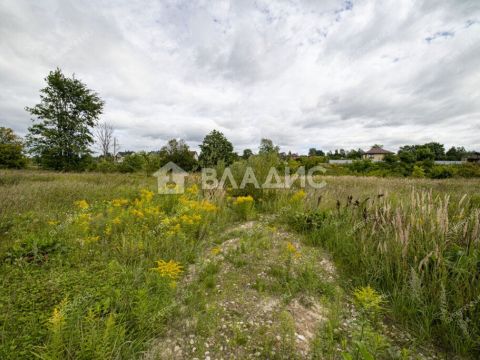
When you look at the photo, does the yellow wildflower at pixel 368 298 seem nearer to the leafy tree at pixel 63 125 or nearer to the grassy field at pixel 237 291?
the grassy field at pixel 237 291

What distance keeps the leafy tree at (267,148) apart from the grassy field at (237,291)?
11.8 ft

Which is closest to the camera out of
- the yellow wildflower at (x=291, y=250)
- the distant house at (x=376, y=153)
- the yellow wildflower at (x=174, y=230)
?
the yellow wildflower at (x=291, y=250)

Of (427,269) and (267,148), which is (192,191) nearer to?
(267,148)

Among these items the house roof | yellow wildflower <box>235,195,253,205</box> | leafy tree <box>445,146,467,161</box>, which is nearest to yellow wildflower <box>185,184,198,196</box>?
yellow wildflower <box>235,195,253,205</box>

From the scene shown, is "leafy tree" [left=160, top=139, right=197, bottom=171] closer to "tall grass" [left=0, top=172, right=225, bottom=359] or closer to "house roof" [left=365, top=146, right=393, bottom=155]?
"tall grass" [left=0, top=172, right=225, bottom=359]

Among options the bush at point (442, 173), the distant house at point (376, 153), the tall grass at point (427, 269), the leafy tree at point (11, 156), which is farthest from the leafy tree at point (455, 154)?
the leafy tree at point (11, 156)

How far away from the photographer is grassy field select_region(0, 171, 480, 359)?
1562 mm

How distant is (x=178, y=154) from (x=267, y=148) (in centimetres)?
1589

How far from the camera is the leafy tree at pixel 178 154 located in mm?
20766

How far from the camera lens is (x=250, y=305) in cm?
210

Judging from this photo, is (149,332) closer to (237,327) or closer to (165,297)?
(165,297)

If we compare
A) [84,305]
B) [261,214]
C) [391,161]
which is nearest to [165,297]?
[84,305]

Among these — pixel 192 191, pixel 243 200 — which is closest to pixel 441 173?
pixel 243 200

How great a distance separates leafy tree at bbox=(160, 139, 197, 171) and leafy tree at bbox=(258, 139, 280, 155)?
13.9 metres
